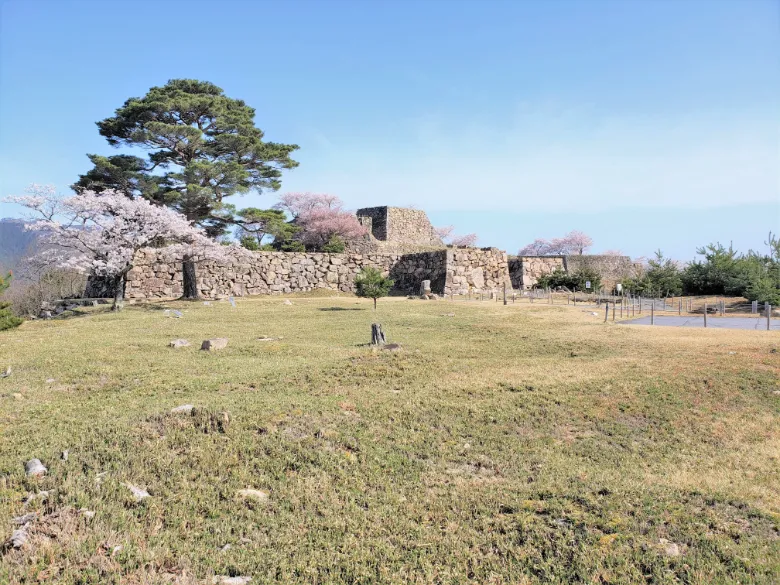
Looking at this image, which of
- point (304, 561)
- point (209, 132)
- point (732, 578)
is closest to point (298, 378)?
point (304, 561)

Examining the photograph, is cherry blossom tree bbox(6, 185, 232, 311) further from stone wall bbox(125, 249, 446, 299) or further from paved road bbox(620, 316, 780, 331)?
paved road bbox(620, 316, 780, 331)

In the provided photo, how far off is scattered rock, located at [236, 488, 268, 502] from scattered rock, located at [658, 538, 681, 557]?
3.08 meters

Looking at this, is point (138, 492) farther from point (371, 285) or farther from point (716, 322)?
point (716, 322)

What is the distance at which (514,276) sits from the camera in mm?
32125

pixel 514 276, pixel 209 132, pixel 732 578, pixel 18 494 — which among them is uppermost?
pixel 209 132

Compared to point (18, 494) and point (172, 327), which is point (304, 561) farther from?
point (172, 327)

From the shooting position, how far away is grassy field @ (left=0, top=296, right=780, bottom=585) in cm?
344

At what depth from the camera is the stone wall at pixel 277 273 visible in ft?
77.5

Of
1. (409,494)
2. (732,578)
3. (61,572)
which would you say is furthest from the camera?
(409,494)

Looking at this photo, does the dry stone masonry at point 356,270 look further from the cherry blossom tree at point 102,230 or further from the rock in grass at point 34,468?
the rock in grass at point 34,468

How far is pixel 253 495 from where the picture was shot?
4.21m

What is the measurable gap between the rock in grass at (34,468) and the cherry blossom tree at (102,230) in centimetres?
1502

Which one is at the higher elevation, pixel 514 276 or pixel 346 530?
pixel 514 276

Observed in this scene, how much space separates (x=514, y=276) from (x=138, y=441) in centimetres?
2923
